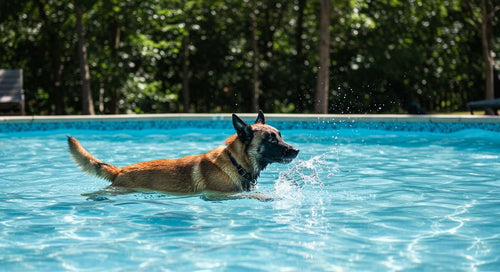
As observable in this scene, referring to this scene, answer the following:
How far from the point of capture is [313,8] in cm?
1866

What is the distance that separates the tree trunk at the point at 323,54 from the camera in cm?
1413

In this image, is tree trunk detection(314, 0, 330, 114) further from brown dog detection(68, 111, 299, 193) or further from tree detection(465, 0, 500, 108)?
brown dog detection(68, 111, 299, 193)

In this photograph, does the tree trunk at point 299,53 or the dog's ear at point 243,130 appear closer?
the dog's ear at point 243,130

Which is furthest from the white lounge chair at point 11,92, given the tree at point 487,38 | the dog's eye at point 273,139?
the tree at point 487,38

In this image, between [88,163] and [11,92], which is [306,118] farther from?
[88,163]

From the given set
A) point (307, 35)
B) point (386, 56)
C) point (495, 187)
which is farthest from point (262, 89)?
point (495, 187)

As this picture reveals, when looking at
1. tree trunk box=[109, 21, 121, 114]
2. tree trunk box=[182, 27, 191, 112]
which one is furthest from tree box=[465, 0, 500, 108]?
tree trunk box=[109, 21, 121, 114]

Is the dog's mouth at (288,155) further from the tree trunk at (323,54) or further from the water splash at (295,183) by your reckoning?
the tree trunk at (323,54)

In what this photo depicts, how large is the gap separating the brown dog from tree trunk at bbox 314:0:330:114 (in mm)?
9000

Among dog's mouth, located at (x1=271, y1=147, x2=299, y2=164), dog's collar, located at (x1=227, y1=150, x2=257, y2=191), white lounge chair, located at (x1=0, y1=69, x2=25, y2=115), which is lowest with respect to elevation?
dog's collar, located at (x1=227, y1=150, x2=257, y2=191)

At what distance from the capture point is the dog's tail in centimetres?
527

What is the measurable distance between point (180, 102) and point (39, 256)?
1564 centimetres

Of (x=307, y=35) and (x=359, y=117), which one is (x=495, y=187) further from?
(x=307, y=35)

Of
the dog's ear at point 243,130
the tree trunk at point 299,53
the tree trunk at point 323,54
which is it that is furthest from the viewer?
the tree trunk at point 299,53
